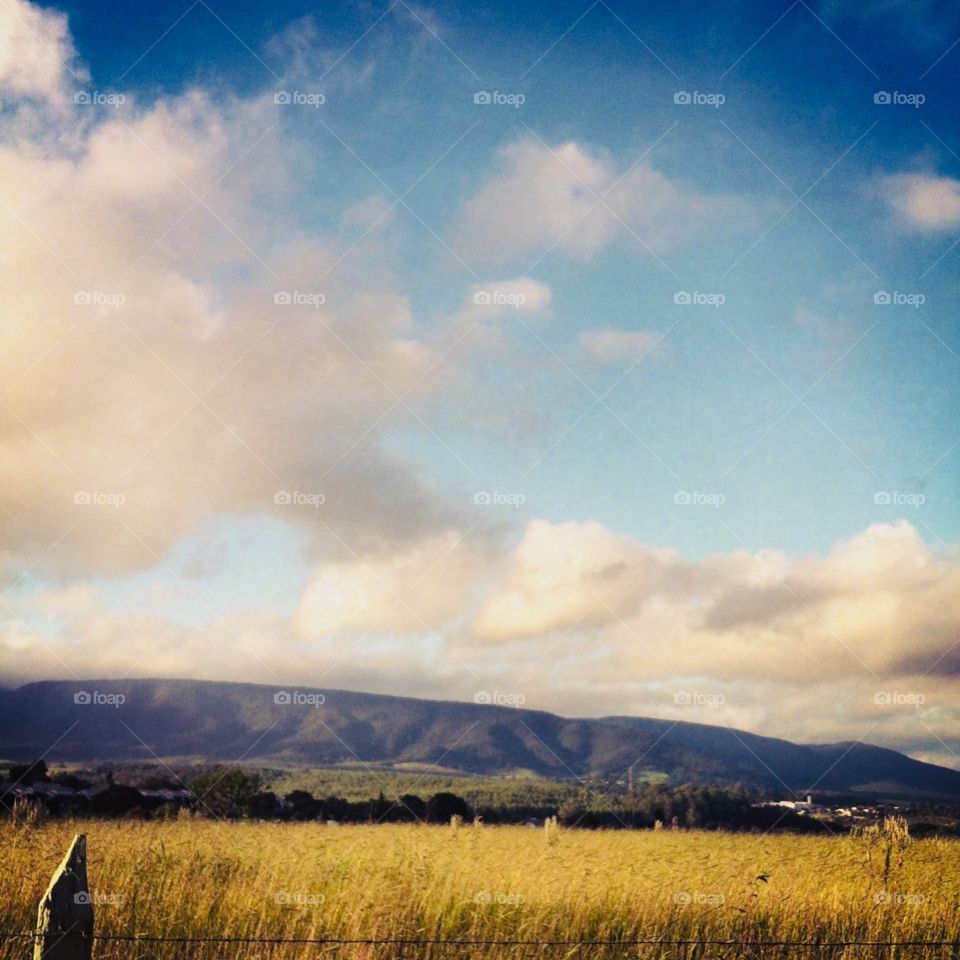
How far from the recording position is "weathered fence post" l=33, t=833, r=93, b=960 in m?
6.77

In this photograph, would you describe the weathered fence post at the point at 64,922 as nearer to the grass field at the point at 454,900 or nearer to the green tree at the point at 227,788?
the grass field at the point at 454,900

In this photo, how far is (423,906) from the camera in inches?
422

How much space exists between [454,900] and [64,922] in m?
5.59

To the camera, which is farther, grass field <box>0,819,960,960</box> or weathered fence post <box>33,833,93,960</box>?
grass field <box>0,819,960,960</box>

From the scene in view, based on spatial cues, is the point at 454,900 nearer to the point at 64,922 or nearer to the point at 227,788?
the point at 64,922

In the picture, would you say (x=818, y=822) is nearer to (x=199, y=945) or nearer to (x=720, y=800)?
(x=720, y=800)

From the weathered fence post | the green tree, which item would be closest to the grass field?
the weathered fence post

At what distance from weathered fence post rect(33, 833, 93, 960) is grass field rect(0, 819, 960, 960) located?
87.9 inches

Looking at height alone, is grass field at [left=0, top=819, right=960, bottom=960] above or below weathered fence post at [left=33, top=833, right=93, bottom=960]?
below

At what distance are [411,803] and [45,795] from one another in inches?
1157

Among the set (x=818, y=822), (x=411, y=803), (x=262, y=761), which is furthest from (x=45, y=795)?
(x=262, y=761)

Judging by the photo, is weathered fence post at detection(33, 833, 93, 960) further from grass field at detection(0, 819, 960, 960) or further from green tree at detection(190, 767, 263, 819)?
green tree at detection(190, 767, 263, 819)

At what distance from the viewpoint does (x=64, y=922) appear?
22.4 feet

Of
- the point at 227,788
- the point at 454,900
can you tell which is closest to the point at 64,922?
the point at 454,900
